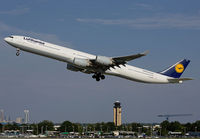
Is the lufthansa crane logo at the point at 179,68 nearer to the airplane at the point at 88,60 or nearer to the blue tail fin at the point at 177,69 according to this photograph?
the blue tail fin at the point at 177,69

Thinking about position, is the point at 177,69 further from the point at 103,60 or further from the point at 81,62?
the point at 81,62

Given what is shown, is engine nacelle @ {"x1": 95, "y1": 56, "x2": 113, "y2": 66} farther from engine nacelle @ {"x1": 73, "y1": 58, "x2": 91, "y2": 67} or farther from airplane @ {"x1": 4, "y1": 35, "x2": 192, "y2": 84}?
engine nacelle @ {"x1": 73, "y1": 58, "x2": 91, "y2": 67}

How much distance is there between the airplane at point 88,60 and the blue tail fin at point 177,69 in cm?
366

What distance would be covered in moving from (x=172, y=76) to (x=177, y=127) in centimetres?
10945

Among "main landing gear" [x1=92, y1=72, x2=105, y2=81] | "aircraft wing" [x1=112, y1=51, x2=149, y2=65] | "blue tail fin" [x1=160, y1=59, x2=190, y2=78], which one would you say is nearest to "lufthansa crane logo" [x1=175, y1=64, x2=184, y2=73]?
"blue tail fin" [x1=160, y1=59, x2=190, y2=78]

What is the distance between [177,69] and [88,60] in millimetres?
20543

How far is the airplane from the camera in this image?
55.6 meters

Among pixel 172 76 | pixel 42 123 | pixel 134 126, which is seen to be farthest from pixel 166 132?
pixel 172 76

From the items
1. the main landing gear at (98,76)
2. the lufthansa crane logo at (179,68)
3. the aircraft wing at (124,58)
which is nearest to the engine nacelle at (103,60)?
the aircraft wing at (124,58)

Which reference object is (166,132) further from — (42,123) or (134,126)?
(42,123)

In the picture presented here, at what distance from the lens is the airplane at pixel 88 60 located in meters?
55.6

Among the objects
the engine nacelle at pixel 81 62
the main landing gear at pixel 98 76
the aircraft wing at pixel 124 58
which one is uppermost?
the aircraft wing at pixel 124 58

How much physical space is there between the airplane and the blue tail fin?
366 centimetres

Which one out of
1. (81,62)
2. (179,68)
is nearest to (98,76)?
(81,62)
